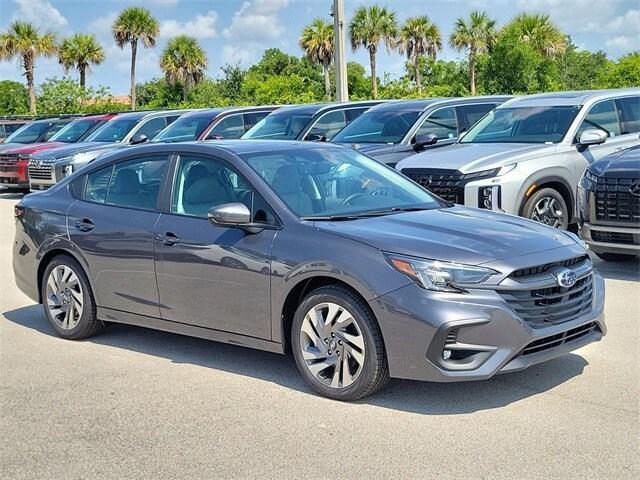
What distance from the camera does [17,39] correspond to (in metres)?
56.2

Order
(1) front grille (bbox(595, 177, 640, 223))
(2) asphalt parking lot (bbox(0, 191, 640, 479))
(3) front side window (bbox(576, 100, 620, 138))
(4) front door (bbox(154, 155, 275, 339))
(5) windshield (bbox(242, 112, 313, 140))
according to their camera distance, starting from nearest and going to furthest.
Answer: (2) asphalt parking lot (bbox(0, 191, 640, 479))
(4) front door (bbox(154, 155, 275, 339))
(1) front grille (bbox(595, 177, 640, 223))
(3) front side window (bbox(576, 100, 620, 138))
(5) windshield (bbox(242, 112, 313, 140))

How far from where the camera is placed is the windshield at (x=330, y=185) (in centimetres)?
618

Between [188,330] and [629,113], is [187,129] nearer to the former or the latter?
[629,113]

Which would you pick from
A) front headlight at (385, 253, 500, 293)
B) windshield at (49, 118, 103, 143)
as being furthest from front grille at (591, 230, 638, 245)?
windshield at (49, 118, 103, 143)

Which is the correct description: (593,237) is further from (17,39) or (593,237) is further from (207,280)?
(17,39)

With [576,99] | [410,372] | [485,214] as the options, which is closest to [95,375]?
[410,372]

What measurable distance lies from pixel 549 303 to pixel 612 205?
12.8 feet

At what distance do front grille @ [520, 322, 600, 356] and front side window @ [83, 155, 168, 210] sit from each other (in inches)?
118

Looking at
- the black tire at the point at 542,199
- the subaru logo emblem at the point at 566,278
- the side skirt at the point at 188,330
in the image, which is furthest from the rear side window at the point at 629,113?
the side skirt at the point at 188,330

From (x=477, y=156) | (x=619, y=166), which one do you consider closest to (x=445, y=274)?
(x=619, y=166)

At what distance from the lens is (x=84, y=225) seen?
23.4 feet

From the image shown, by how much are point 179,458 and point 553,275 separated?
2.40 metres

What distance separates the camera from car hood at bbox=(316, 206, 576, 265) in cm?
532

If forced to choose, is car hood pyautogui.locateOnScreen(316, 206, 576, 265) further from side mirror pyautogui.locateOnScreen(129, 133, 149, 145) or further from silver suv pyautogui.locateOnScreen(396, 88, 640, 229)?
side mirror pyautogui.locateOnScreen(129, 133, 149, 145)
